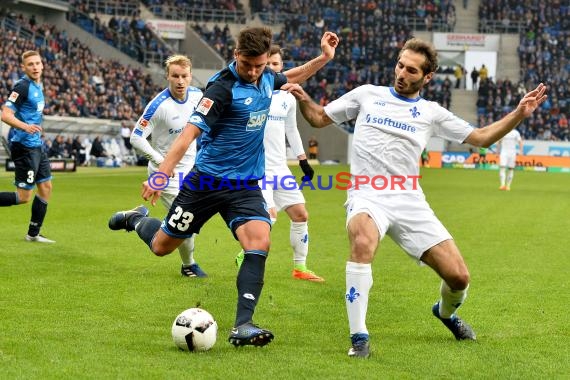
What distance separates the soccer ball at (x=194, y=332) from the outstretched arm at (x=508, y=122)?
253 cm

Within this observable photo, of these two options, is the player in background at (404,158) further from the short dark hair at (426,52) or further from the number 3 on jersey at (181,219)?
the number 3 on jersey at (181,219)

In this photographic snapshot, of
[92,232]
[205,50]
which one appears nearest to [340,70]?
[205,50]

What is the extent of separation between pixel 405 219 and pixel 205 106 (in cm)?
178

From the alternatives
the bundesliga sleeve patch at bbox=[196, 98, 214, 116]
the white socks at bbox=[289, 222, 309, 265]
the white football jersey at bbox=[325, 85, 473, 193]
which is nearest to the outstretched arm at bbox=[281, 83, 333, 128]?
the white football jersey at bbox=[325, 85, 473, 193]

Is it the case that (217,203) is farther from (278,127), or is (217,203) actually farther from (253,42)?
(278,127)

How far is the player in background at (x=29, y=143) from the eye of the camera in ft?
40.7

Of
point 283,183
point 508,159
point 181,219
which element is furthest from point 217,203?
point 508,159

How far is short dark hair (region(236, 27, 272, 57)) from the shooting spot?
22.0 ft

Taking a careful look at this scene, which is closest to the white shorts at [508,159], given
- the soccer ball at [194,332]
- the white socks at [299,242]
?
the white socks at [299,242]

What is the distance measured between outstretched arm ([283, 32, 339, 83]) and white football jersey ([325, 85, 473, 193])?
3.56ft

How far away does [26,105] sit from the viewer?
12594 millimetres

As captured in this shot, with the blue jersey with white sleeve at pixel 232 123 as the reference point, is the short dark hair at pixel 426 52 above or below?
above

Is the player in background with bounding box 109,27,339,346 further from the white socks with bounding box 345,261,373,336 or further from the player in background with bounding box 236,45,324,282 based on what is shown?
the player in background with bounding box 236,45,324,282

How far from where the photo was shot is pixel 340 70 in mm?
57281
